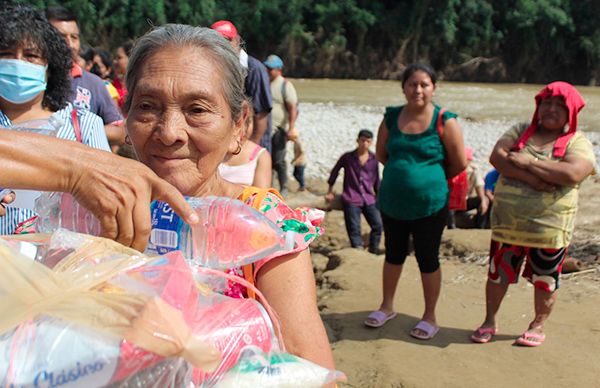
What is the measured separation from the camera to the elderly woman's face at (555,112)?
4238 millimetres

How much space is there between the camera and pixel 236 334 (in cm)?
117

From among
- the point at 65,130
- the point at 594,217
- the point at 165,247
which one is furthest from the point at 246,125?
the point at 594,217

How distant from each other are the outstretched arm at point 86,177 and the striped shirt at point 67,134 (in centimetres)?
170

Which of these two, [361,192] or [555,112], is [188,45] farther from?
[361,192]

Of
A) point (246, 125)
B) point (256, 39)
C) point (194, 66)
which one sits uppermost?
point (194, 66)

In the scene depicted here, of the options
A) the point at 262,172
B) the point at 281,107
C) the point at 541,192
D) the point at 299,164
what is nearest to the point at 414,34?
the point at 299,164

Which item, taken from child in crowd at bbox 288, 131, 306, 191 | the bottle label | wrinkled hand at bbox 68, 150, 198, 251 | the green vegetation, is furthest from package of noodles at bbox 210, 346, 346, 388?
the green vegetation

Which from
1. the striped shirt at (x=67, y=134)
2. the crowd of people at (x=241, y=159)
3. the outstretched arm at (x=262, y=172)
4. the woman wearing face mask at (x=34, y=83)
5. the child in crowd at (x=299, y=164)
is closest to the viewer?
the crowd of people at (x=241, y=159)

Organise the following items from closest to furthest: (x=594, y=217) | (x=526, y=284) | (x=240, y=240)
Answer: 1. (x=240, y=240)
2. (x=526, y=284)
3. (x=594, y=217)

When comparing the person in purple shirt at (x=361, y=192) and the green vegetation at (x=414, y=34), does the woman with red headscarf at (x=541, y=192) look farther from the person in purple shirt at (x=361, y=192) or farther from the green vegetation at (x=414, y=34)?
the green vegetation at (x=414, y=34)

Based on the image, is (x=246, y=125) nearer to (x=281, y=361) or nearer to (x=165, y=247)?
(x=165, y=247)

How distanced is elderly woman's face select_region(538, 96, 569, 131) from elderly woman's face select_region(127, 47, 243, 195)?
3.06 meters

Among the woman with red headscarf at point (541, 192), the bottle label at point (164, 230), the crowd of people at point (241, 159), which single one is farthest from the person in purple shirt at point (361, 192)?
the bottle label at point (164, 230)

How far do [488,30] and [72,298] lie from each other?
1493 inches
